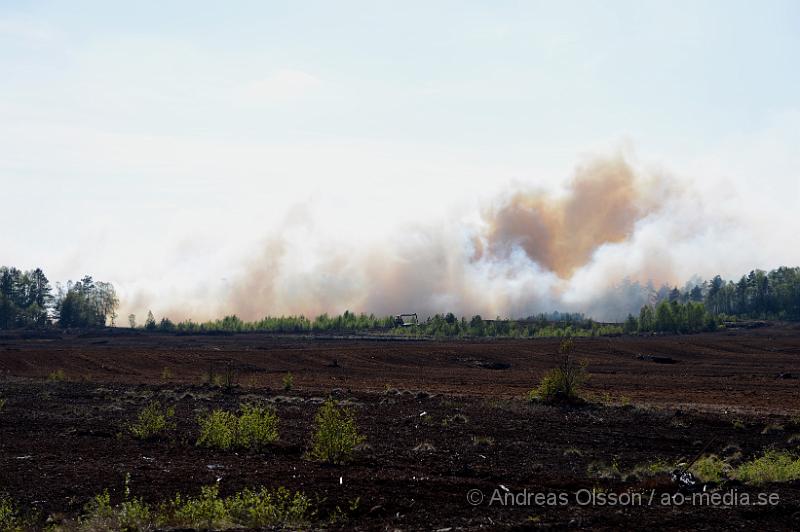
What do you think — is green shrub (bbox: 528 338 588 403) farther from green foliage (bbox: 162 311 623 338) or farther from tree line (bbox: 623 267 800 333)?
tree line (bbox: 623 267 800 333)

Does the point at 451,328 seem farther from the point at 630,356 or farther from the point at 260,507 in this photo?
the point at 260,507

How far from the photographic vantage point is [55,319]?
134250mm

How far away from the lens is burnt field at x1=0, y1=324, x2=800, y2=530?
14.6m

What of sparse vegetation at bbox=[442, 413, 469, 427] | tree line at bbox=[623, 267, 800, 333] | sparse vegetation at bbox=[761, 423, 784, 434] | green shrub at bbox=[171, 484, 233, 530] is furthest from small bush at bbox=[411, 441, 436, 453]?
tree line at bbox=[623, 267, 800, 333]

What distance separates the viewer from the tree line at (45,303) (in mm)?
127688

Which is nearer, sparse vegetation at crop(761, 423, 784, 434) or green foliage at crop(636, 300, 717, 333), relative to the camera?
sparse vegetation at crop(761, 423, 784, 434)

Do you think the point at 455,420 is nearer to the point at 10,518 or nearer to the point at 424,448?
the point at 424,448

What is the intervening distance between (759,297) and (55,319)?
119941 millimetres

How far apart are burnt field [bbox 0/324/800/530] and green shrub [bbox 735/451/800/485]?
2.87ft

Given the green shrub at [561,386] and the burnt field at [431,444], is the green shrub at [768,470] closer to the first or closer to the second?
the burnt field at [431,444]

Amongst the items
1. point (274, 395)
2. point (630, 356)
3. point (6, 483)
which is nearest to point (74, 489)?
point (6, 483)

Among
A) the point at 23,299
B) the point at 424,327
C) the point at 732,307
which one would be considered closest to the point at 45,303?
the point at 23,299

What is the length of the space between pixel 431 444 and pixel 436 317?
9184 centimetres

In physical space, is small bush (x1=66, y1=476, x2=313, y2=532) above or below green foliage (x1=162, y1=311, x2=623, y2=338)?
below
